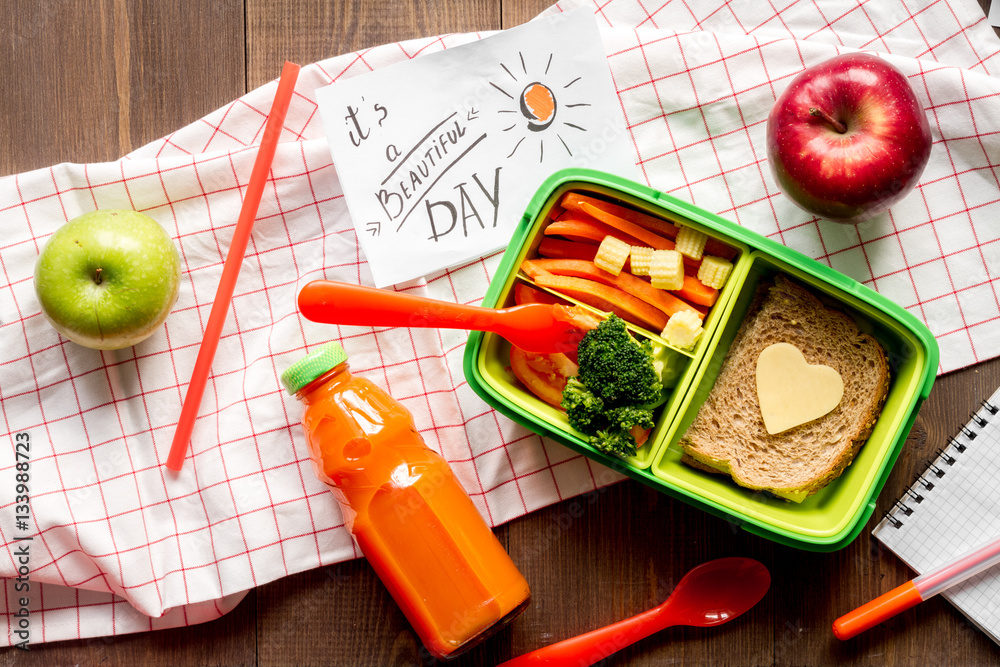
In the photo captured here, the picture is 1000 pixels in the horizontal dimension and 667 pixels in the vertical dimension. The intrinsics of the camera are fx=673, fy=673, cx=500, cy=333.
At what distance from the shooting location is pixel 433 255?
144cm

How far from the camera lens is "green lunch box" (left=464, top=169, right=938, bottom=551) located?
1207 millimetres

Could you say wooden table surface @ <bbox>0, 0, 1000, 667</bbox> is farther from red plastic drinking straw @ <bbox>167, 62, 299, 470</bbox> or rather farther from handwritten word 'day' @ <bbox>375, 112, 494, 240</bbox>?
handwritten word 'day' @ <bbox>375, 112, 494, 240</bbox>

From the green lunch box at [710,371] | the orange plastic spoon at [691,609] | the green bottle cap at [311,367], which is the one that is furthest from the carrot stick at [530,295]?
the orange plastic spoon at [691,609]

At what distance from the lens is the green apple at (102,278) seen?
1.29 meters

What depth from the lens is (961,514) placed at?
1379 mm

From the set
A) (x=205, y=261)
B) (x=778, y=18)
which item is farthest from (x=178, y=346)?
(x=778, y=18)

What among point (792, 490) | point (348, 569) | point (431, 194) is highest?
point (431, 194)

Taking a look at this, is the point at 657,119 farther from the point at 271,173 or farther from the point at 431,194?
the point at 271,173

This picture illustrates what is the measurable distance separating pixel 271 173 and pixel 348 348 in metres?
0.41

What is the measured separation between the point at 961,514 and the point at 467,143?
1282 millimetres

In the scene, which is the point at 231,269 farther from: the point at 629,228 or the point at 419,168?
the point at 629,228

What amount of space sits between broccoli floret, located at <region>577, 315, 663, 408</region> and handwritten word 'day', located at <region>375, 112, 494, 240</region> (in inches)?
19.9

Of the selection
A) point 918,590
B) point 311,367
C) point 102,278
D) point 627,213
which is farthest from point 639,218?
point 102,278

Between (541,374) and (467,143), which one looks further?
(467,143)
